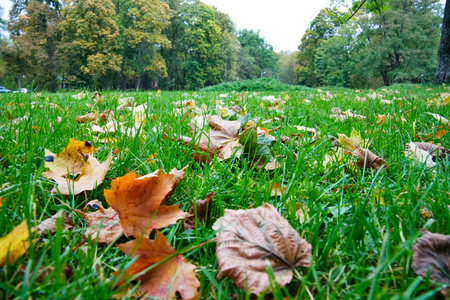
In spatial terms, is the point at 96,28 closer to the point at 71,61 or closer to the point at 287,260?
the point at 71,61

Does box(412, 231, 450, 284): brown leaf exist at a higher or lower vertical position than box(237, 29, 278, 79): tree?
lower

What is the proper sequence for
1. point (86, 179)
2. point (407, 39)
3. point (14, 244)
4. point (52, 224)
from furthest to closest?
1. point (407, 39)
2. point (86, 179)
3. point (52, 224)
4. point (14, 244)

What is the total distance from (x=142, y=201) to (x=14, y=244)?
29 centimetres

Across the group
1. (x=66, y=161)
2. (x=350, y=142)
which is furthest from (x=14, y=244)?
(x=350, y=142)

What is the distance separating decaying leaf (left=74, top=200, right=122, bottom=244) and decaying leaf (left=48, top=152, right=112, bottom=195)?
102 mm

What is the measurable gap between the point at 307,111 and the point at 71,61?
28.3m

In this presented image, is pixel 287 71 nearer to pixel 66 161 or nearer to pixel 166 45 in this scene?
pixel 166 45

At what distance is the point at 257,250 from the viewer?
0.58m

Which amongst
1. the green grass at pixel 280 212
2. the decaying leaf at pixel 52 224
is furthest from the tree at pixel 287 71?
the decaying leaf at pixel 52 224

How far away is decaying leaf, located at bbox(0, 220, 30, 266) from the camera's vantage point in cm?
48

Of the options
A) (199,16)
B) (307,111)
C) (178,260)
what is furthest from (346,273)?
(199,16)

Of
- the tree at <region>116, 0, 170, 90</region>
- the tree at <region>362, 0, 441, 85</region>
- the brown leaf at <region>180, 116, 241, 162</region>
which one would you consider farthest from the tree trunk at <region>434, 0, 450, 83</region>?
the tree at <region>116, 0, 170, 90</region>

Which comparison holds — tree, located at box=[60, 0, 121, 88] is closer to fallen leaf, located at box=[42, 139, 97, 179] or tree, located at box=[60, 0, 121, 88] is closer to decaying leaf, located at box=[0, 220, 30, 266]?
fallen leaf, located at box=[42, 139, 97, 179]

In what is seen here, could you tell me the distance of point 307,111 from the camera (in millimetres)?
2678
